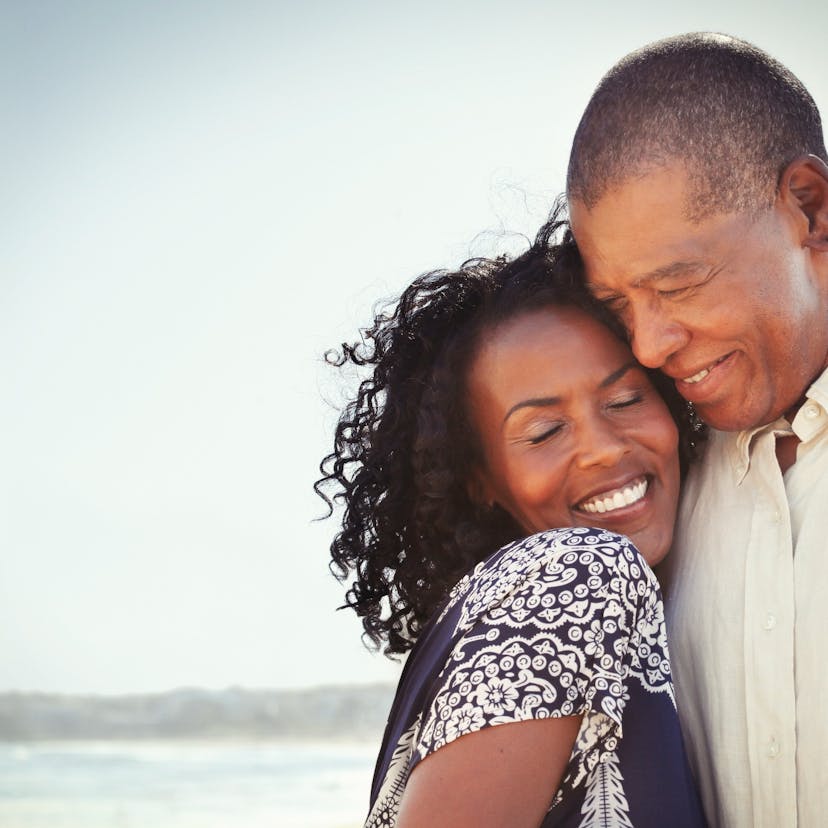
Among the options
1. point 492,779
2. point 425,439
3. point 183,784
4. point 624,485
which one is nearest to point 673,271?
point 624,485

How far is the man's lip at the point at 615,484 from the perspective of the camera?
267 cm

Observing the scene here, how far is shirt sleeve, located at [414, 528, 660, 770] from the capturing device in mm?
1791

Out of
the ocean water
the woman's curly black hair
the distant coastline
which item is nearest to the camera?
the woman's curly black hair

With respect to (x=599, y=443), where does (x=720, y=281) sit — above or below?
above

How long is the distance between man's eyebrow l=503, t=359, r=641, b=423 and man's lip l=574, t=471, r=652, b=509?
225 millimetres

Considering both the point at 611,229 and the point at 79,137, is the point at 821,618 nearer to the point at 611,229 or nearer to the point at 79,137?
the point at 611,229

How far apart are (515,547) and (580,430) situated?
69 cm

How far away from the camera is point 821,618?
210 centimetres

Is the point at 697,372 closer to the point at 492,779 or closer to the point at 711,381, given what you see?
→ the point at 711,381

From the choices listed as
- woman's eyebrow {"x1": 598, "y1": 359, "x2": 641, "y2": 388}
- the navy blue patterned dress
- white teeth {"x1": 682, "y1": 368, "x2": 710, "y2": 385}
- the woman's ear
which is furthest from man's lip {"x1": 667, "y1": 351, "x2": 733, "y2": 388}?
the navy blue patterned dress

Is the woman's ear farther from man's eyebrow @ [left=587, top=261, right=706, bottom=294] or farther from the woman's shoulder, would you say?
the woman's shoulder

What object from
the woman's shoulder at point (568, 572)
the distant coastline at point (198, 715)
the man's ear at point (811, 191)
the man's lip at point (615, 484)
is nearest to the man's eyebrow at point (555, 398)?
the man's lip at point (615, 484)

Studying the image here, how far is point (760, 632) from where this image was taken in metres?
2.18

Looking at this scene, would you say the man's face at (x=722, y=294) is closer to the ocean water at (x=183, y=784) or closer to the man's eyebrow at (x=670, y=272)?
the man's eyebrow at (x=670, y=272)
